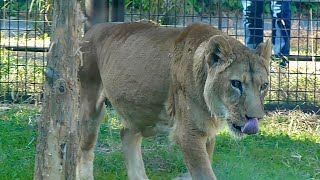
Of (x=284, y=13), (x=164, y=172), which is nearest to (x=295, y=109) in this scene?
(x=284, y=13)

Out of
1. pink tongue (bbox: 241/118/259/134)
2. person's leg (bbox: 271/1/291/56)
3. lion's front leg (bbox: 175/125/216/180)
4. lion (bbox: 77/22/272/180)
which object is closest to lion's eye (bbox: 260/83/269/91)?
lion (bbox: 77/22/272/180)

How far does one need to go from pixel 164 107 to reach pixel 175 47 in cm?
47

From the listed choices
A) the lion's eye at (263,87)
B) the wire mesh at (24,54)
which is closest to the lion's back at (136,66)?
the lion's eye at (263,87)

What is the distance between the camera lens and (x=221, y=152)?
7.66 meters

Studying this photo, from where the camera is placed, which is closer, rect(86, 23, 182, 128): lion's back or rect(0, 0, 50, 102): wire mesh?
rect(86, 23, 182, 128): lion's back

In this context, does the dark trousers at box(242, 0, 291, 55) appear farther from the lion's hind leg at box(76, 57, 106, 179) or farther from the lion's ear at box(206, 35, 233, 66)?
the lion's ear at box(206, 35, 233, 66)

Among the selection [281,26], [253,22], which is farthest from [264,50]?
[281,26]

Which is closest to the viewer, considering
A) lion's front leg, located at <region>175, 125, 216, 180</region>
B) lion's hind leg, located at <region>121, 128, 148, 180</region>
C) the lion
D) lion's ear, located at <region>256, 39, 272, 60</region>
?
the lion

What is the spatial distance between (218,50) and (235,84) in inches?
11.0

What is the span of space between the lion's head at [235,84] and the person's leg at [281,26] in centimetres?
417

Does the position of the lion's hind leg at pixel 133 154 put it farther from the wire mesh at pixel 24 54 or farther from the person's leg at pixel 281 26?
the person's leg at pixel 281 26

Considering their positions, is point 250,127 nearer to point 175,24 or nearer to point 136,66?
point 136,66

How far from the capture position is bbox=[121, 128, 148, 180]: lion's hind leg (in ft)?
22.2

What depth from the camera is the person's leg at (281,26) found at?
33.0 feet
